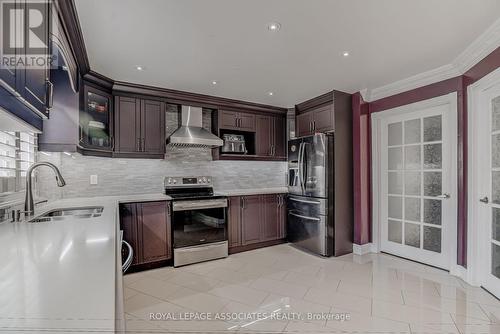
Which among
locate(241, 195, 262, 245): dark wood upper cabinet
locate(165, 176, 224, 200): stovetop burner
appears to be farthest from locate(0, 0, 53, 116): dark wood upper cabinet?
locate(241, 195, 262, 245): dark wood upper cabinet

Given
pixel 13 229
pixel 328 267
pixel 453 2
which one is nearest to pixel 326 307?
pixel 328 267

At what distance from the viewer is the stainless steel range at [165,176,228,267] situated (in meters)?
3.12

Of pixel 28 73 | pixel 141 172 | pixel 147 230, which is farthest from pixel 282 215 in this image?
pixel 28 73

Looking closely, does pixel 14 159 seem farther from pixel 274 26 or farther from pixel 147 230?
pixel 274 26

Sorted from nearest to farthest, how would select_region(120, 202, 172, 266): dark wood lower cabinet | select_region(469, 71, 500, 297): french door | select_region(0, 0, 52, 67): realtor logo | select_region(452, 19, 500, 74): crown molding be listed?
1. select_region(0, 0, 52, 67): realtor logo
2. select_region(452, 19, 500, 74): crown molding
3. select_region(469, 71, 500, 297): french door
4. select_region(120, 202, 172, 266): dark wood lower cabinet

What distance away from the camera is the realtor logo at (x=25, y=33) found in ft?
3.67

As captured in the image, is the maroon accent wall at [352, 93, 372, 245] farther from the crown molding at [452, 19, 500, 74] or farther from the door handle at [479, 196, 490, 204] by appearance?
the door handle at [479, 196, 490, 204]

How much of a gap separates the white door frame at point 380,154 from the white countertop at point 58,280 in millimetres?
3292

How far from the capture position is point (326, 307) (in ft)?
7.05

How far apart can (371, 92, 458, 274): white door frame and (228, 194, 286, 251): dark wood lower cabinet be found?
1.32 m

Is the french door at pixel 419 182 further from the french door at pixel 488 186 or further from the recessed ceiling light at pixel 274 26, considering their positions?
the recessed ceiling light at pixel 274 26

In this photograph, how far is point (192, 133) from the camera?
135 inches

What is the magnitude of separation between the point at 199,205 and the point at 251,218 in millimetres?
862

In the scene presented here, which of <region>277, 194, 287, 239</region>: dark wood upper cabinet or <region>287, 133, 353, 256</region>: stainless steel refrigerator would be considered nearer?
<region>287, 133, 353, 256</region>: stainless steel refrigerator
